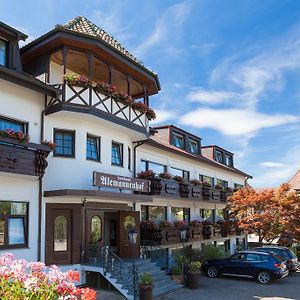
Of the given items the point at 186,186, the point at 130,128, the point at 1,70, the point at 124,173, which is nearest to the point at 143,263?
the point at 124,173

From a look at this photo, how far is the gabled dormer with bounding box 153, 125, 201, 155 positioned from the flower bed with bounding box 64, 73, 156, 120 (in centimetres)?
855

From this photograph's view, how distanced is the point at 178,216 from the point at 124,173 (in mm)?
8949

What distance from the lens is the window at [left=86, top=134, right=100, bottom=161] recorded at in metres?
16.9

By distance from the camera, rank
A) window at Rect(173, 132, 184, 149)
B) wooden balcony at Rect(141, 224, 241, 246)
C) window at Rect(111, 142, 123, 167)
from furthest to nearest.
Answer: window at Rect(173, 132, 184, 149)
wooden balcony at Rect(141, 224, 241, 246)
window at Rect(111, 142, 123, 167)

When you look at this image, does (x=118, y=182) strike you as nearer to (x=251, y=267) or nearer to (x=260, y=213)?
(x=251, y=267)

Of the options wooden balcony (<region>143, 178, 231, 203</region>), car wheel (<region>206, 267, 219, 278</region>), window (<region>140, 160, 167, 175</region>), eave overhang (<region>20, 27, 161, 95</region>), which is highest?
eave overhang (<region>20, 27, 161, 95</region>)

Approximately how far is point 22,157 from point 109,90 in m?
4.94

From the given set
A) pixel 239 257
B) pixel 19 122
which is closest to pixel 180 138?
pixel 239 257

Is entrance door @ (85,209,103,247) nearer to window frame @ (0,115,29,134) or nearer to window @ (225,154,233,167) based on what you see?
window frame @ (0,115,29,134)

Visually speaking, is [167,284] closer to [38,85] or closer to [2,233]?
[2,233]

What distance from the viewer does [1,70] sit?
43.1 feet

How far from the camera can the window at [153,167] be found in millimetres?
22797

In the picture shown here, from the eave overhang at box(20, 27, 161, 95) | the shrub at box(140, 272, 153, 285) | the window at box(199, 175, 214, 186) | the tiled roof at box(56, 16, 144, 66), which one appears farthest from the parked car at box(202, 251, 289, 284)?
the eave overhang at box(20, 27, 161, 95)

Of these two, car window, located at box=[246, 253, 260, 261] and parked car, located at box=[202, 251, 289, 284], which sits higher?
car window, located at box=[246, 253, 260, 261]
